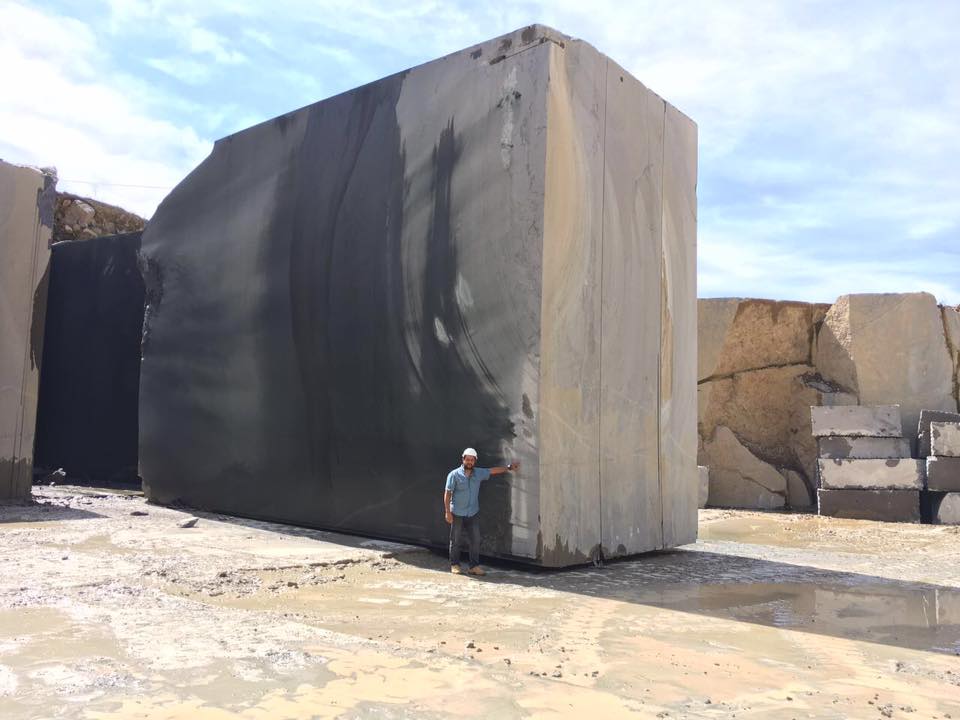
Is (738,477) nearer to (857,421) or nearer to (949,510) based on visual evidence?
(857,421)

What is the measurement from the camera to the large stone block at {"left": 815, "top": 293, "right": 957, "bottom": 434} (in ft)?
34.9

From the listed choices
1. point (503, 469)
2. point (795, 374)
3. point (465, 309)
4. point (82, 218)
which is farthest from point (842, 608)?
point (82, 218)

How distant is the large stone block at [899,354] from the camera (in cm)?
1065

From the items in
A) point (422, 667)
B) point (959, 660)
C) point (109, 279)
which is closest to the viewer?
point (422, 667)

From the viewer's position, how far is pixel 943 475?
961cm

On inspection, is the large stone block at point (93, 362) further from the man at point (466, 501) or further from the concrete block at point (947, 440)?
the concrete block at point (947, 440)

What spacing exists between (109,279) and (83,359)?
1074mm

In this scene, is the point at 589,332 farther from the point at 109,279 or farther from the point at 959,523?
the point at 109,279

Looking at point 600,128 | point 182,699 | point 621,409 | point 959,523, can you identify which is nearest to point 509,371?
point 621,409

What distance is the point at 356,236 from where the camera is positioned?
679 cm

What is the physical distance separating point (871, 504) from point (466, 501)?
21.1 ft

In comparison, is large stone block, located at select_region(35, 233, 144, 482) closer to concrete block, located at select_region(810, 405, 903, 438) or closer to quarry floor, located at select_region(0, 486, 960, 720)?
quarry floor, located at select_region(0, 486, 960, 720)

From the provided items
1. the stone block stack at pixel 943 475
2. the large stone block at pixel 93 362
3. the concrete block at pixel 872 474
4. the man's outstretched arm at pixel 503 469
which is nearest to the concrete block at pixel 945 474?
the stone block stack at pixel 943 475

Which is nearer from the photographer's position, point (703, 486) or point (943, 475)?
point (943, 475)
